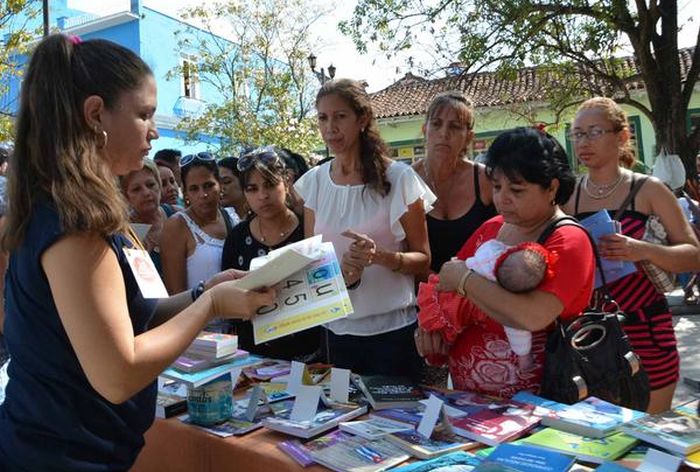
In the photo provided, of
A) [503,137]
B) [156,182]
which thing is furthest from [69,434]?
[156,182]

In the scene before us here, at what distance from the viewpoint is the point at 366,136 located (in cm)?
269

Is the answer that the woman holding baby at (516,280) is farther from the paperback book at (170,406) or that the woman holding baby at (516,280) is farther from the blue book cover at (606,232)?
the paperback book at (170,406)

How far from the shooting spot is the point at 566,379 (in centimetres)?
172

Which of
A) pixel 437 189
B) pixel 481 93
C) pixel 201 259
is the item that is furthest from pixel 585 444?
pixel 481 93

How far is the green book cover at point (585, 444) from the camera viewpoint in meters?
1.39

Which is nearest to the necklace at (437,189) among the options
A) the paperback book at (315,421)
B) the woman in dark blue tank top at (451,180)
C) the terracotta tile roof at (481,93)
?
the woman in dark blue tank top at (451,180)

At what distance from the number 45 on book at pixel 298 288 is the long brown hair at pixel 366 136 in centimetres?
102

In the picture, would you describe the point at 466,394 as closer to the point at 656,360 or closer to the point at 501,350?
the point at 501,350

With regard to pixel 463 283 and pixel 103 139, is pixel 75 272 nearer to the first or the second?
pixel 103 139

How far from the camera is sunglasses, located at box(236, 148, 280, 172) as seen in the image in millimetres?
2941

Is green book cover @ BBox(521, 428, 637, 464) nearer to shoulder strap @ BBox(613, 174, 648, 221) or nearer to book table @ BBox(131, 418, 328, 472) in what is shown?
book table @ BBox(131, 418, 328, 472)

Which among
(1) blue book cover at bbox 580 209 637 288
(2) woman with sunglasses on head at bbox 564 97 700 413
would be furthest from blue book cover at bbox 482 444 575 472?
(2) woman with sunglasses on head at bbox 564 97 700 413

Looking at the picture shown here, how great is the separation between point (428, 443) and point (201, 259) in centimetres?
185

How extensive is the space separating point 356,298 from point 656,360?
1228mm
